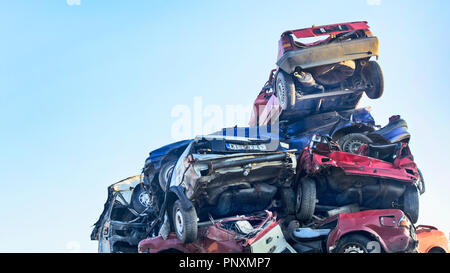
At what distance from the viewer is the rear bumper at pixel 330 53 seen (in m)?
12.7

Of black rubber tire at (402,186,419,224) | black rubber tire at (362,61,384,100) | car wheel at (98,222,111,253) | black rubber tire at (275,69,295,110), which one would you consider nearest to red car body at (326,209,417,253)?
black rubber tire at (402,186,419,224)

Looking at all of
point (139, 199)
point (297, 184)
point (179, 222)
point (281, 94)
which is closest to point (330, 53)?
point (281, 94)

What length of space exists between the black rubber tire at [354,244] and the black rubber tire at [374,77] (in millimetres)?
6586

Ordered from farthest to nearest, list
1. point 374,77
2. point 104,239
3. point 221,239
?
point 374,77 → point 104,239 → point 221,239

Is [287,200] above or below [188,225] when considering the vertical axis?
above

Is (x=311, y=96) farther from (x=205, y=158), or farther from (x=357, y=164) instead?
(x=205, y=158)

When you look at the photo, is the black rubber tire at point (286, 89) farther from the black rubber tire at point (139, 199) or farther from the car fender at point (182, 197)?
the car fender at point (182, 197)

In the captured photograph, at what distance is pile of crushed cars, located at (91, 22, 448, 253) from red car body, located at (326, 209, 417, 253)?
0.7 inches

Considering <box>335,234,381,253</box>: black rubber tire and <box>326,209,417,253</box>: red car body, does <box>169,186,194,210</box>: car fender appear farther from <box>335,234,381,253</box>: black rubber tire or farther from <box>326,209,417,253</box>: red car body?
<box>335,234,381,253</box>: black rubber tire

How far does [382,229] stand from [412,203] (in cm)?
233

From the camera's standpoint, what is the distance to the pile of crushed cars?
8922 mm

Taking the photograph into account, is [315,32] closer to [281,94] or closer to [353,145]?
[281,94]

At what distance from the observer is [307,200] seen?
1025 cm

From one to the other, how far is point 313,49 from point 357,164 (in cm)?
389
